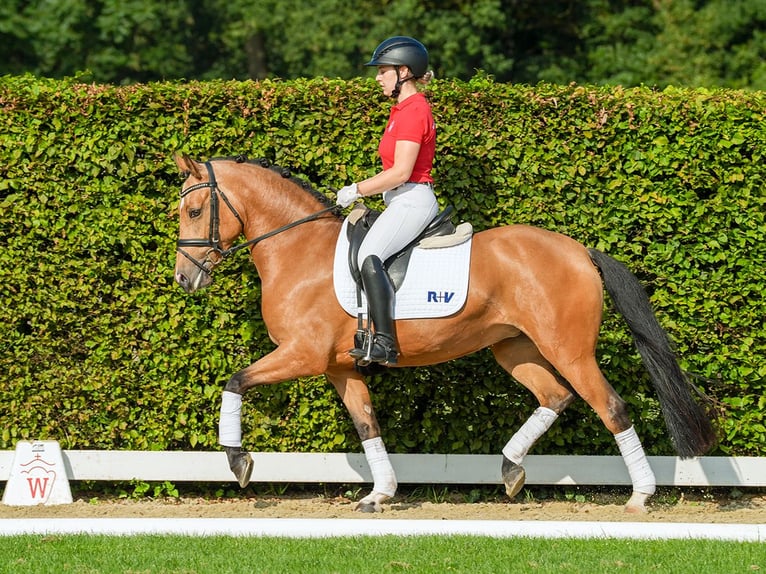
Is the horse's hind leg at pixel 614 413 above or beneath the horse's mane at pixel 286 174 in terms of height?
beneath

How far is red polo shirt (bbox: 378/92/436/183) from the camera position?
22.1ft

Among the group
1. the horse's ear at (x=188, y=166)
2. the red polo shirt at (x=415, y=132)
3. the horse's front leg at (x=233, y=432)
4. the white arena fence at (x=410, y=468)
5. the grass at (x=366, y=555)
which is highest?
the red polo shirt at (x=415, y=132)

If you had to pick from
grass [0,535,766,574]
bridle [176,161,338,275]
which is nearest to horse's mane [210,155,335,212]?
bridle [176,161,338,275]

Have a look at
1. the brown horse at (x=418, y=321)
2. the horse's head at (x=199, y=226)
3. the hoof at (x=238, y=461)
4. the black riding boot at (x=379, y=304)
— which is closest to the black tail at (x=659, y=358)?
the brown horse at (x=418, y=321)

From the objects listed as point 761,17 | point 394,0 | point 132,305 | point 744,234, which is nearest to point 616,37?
point 761,17

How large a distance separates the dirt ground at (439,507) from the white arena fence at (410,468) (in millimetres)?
193

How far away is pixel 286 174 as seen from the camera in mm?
7230

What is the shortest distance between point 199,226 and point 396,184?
1.40 m

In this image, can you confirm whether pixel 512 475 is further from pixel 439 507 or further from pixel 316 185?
pixel 316 185

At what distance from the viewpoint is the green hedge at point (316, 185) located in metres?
7.80

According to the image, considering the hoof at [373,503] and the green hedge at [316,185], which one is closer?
the hoof at [373,503]

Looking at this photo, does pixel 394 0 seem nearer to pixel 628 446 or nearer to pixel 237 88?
pixel 237 88

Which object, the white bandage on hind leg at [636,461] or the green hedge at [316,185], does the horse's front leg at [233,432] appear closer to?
the green hedge at [316,185]

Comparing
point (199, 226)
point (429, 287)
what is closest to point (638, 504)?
point (429, 287)
